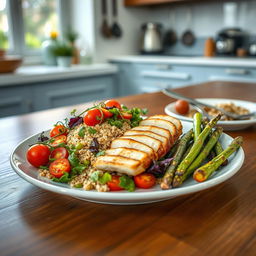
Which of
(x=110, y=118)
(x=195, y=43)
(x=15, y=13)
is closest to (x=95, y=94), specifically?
(x=15, y=13)

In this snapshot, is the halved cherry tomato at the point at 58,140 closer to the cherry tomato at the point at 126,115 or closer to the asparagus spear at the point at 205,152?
the cherry tomato at the point at 126,115

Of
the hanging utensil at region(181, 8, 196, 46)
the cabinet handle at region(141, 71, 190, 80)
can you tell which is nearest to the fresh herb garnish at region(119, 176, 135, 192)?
the cabinet handle at region(141, 71, 190, 80)

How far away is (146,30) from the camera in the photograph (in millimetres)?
4094

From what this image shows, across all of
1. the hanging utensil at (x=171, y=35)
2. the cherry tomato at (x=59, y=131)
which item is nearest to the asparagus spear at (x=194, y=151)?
the cherry tomato at (x=59, y=131)

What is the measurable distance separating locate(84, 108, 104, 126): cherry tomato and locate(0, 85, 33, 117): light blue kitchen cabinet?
6.69 ft

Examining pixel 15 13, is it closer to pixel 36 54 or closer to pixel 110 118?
pixel 36 54

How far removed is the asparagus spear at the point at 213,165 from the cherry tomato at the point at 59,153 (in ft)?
0.97

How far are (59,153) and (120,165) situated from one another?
188mm

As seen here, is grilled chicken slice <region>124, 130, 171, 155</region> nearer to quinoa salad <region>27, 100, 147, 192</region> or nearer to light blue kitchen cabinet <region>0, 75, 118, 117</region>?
quinoa salad <region>27, 100, 147, 192</region>

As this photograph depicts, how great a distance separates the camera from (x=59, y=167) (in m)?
0.68

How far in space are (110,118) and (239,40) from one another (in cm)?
305

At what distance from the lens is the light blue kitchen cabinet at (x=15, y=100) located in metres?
2.66

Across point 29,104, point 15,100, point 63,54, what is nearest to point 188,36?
point 63,54

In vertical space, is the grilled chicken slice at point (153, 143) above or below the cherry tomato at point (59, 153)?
above
